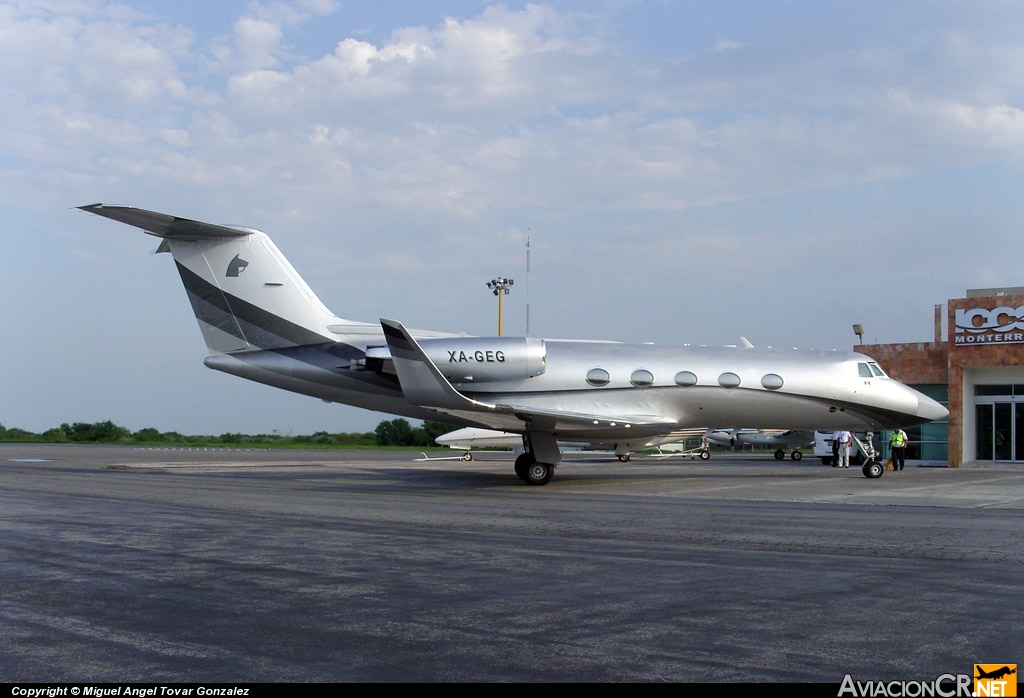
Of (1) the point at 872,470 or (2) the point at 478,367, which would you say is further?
(1) the point at 872,470

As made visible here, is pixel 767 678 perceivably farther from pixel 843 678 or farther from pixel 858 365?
pixel 858 365

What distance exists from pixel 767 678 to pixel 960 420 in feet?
110

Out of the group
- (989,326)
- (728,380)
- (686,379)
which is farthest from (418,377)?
(989,326)

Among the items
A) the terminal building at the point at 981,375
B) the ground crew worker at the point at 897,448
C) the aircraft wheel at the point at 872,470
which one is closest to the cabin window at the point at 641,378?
the aircraft wheel at the point at 872,470

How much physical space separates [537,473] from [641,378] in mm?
3300

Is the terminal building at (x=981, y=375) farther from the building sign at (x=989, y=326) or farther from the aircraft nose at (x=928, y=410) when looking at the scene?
the aircraft nose at (x=928, y=410)

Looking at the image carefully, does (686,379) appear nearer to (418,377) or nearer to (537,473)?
(537,473)

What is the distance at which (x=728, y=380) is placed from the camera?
2188 centimetres

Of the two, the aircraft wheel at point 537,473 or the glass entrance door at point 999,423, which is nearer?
the aircraft wheel at point 537,473

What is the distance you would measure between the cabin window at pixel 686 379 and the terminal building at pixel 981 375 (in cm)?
1713

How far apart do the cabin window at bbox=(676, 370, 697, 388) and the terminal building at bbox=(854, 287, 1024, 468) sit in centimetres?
1713

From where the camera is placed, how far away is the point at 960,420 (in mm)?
34500

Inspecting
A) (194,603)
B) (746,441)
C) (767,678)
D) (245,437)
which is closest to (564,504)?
(194,603)

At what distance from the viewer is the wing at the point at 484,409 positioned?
18.2 m
